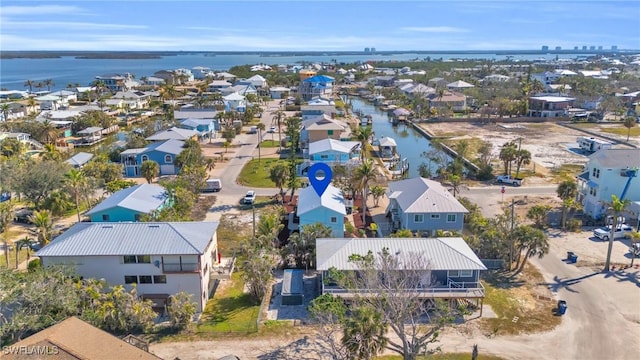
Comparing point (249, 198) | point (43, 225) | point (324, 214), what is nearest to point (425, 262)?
point (324, 214)

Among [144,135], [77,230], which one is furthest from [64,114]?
[77,230]

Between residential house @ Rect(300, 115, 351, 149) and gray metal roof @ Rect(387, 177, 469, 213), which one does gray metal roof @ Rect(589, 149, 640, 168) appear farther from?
residential house @ Rect(300, 115, 351, 149)

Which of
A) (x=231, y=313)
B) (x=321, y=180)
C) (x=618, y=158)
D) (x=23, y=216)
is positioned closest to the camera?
(x=231, y=313)

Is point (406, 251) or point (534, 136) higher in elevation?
point (534, 136)

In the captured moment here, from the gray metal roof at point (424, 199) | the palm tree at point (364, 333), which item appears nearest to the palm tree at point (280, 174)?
the gray metal roof at point (424, 199)

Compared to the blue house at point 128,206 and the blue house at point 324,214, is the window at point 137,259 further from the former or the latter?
the blue house at point 324,214

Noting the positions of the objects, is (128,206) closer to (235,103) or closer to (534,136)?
(534,136)
